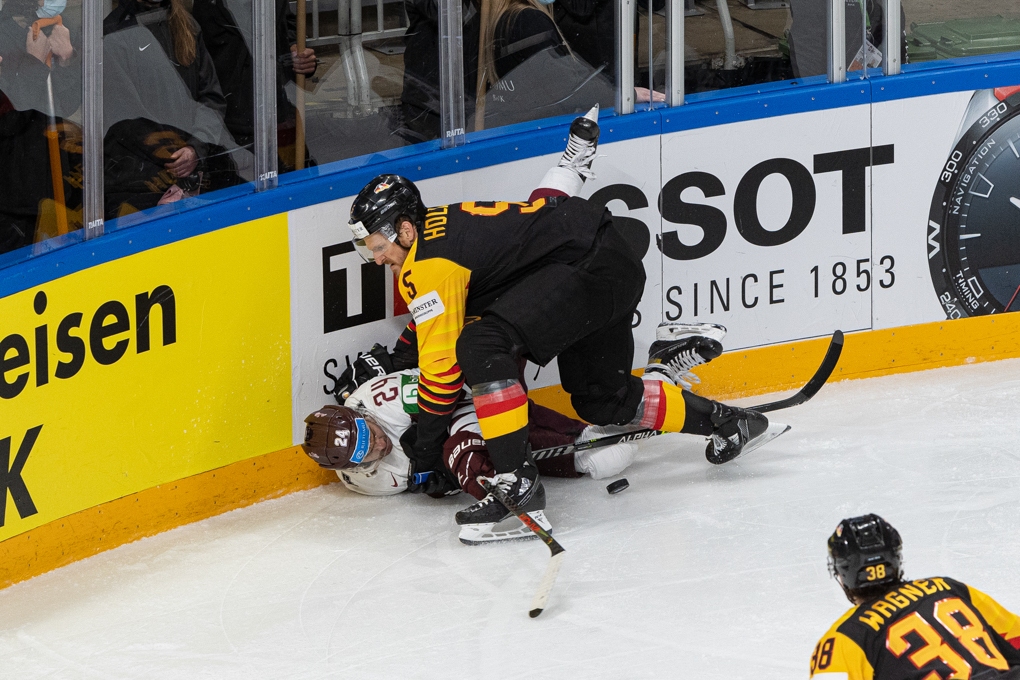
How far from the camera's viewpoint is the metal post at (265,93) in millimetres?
4380

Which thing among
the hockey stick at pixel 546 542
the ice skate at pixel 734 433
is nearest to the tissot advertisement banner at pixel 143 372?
the hockey stick at pixel 546 542

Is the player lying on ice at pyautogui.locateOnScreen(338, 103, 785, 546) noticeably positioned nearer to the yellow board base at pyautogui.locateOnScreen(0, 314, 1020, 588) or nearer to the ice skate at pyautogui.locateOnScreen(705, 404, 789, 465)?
the ice skate at pyautogui.locateOnScreen(705, 404, 789, 465)

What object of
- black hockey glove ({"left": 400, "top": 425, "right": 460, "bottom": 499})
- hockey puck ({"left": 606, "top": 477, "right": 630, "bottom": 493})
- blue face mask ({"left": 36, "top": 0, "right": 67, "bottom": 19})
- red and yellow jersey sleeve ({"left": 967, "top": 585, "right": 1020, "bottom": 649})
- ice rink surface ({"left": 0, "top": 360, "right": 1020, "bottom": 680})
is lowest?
ice rink surface ({"left": 0, "top": 360, "right": 1020, "bottom": 680})

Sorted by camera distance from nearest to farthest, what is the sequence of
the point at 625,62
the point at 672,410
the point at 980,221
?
the point at 672,410, the point at 625,62, the point at 980,221

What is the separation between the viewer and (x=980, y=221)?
5363mm

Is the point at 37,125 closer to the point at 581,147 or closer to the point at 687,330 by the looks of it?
the point at 581,147

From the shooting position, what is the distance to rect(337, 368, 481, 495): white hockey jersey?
4488 mm

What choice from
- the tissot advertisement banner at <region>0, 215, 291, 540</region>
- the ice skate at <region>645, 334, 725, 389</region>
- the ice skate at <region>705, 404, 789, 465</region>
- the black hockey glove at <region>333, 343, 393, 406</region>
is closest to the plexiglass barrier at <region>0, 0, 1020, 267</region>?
the tissot advertisement banner at <region>0, 215, 291, 540</region>

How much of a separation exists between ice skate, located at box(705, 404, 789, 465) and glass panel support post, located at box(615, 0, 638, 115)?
3.68 ft

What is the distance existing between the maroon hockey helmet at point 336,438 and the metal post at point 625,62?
Answer: 1.48 meters

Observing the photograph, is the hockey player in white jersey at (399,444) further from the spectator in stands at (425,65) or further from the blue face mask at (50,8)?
the blue face mask at (50,8)

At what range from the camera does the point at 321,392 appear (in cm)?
462

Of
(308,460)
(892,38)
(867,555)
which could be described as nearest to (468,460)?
(308,460)

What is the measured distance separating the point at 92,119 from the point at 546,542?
5.67ft
